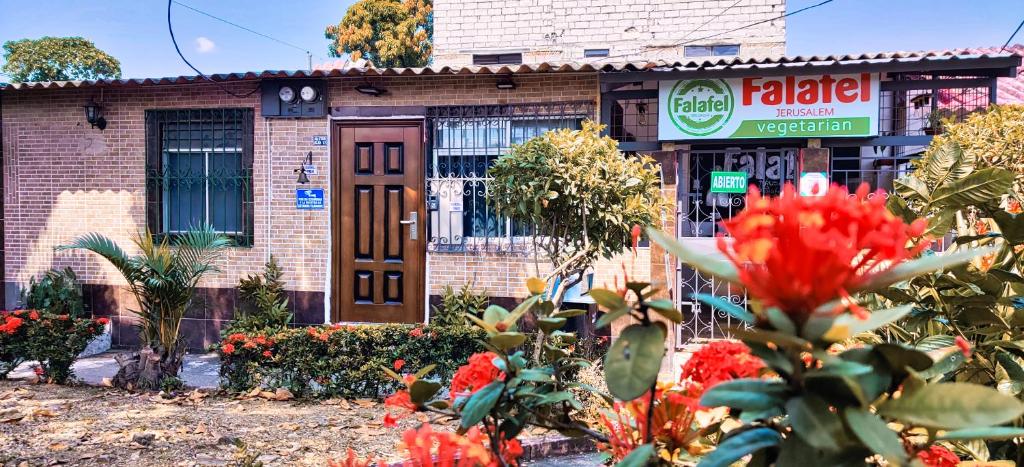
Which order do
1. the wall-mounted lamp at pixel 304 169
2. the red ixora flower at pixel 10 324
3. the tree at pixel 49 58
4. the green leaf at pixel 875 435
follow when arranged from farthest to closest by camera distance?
the tree at pixel 49 58
the wall-mounted lamp at pixel 304 169
the red ixora flower at pixel 10 324
the green leaf at pixel 875 435

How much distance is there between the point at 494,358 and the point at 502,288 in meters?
6.36

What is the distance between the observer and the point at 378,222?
806 cm

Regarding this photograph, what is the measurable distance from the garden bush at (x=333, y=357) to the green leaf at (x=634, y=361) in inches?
187

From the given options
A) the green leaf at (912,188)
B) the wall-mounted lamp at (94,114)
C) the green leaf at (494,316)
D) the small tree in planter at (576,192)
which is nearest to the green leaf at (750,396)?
the green leaf at (494,316)

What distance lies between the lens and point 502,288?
7699mm

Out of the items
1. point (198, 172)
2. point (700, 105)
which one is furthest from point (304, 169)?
point (700, 105)

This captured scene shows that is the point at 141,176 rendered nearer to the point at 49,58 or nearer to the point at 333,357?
the point at 333,357

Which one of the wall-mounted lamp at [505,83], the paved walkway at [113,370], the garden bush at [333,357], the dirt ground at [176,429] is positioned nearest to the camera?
the dirt ground at [176,429]

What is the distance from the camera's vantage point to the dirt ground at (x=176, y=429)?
162 inches

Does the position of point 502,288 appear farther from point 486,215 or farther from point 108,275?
point 108,275

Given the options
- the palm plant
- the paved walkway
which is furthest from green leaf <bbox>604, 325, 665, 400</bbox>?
the paved walkway

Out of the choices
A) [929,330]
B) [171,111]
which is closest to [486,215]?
[171,111]

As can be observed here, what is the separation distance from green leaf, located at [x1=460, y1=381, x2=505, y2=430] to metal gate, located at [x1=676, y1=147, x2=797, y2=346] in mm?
6042

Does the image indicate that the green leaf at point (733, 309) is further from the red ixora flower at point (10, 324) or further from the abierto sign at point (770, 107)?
the red ixora flower at point (10, 324)
